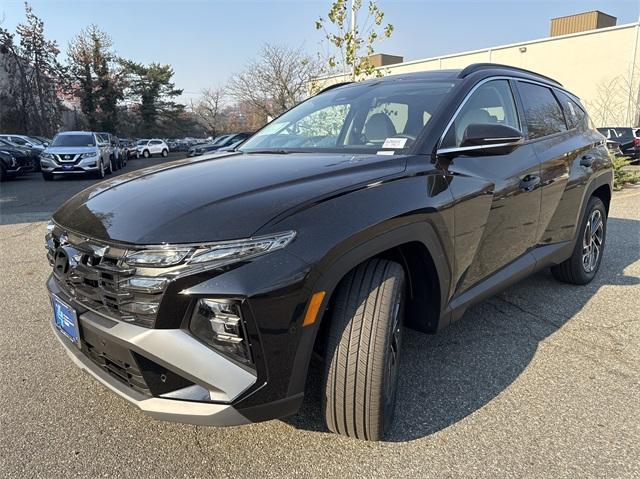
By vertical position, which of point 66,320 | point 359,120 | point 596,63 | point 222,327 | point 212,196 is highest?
point 596,63

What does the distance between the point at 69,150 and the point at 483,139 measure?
1578cm

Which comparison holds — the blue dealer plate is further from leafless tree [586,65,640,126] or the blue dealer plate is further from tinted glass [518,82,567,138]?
leafless tree [586,65,640,126]

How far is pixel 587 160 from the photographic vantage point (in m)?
3.93

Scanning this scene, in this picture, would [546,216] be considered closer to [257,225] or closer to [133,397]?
[257,225]

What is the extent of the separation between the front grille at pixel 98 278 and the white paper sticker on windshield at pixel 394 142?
4.73 feet

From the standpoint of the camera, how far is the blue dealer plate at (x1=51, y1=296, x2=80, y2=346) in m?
2.04

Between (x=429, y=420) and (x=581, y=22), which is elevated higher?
(x=581, y=22)

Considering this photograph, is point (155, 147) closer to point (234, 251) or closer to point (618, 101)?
point (618, 101)

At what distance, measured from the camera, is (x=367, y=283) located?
6.65ft

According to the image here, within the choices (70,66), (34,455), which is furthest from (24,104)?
(34,455)

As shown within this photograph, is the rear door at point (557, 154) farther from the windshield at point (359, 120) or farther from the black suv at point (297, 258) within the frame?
the windshield at point (359, 120)

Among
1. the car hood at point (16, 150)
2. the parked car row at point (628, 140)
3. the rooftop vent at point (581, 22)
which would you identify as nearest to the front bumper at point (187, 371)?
the car hood at point (16, 150)

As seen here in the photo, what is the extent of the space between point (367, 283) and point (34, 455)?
1.63 m

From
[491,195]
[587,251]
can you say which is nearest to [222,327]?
[491,195]
